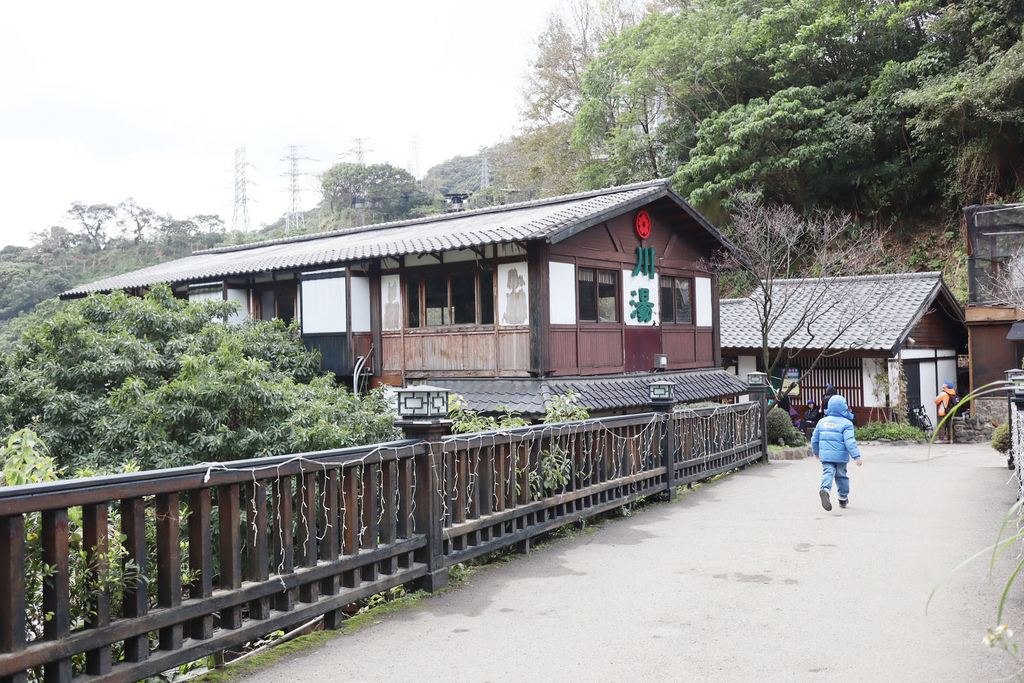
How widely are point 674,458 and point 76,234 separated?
54567 millimetres

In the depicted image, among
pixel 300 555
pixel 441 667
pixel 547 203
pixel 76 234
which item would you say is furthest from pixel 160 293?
pixel 76 234

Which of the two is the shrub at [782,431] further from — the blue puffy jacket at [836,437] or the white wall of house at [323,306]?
the white wall of house at [323,306]

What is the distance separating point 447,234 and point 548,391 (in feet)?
13.4

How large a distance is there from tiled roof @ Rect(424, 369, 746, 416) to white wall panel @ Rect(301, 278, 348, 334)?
2.54 metres

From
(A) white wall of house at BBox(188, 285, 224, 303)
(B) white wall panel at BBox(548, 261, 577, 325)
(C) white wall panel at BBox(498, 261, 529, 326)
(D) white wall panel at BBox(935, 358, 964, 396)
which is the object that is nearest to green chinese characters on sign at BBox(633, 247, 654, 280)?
(B) white wall panel at BBox(548, 261, 577, 325)

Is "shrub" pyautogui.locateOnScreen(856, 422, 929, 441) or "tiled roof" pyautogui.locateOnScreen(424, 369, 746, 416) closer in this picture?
"tiled roof" pyautogui.locateOnScreen(424, 369, 746, 416)

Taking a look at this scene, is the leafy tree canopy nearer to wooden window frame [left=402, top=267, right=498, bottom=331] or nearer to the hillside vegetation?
the hillside vegetation

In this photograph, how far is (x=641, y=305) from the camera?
16156 millimetres

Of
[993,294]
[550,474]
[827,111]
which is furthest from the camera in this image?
[827,111]

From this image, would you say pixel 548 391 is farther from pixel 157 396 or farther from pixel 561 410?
pixel 157 396

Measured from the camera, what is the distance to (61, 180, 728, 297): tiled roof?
13500 mm

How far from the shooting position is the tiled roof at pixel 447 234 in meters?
13.5

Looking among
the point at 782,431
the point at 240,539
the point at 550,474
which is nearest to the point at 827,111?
the point at 782,431

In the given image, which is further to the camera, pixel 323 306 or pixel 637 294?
pixel 323 306
